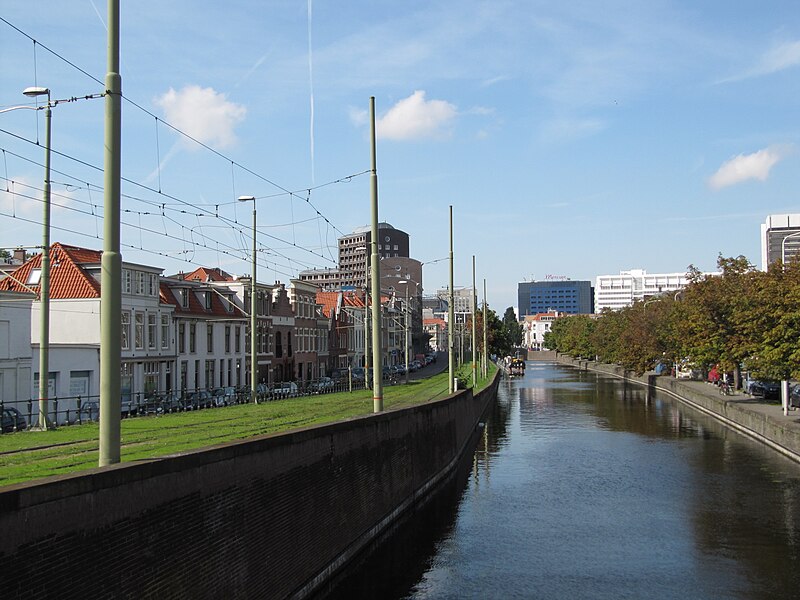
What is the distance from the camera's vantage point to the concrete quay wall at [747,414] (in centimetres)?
3856

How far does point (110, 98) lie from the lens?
12.0 metres

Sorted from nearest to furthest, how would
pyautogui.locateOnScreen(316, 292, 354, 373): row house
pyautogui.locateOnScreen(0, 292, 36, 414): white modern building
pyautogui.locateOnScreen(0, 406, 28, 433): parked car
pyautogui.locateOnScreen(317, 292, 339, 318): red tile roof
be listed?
pyautogui.locateOnScreen(0, 406, 28, 433): parked car, pyautogui.locateOnScreen(0, 292, 36, 414): white modern building, pyautogui.locateOnScreen(316, 292, 354, 373): row house, pyautogui.locateOnScreen(317, 292, 339, 318): red tile roof

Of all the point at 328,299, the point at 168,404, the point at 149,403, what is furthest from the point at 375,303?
the point at 328,299

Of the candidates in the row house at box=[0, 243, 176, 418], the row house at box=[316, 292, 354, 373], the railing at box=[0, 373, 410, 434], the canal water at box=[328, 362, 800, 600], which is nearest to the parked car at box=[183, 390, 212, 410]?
the railing at box=[0, 373, 410, 434]

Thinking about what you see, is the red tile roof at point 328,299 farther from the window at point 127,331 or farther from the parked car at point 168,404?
the parked car at point 168,404

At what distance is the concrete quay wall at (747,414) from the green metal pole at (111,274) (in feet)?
106

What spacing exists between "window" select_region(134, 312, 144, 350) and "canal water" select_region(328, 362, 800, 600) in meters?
20.3

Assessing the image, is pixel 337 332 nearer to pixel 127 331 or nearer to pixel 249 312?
pixel 249 312

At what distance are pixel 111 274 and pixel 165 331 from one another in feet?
136

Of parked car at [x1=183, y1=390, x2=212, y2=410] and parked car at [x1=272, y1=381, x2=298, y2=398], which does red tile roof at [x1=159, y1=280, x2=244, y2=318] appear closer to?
parked car at [x1=272, y1=381, x2=298, y2=398]

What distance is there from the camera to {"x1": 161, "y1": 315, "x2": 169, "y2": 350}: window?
51.6 metres

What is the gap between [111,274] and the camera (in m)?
11.8

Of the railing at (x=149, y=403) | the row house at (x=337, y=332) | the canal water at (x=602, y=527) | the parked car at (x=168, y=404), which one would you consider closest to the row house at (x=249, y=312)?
the railing at (x=149, y=403)

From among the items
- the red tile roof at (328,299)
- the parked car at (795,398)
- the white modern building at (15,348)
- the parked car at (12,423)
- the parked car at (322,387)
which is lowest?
the parked car at (795,398)
